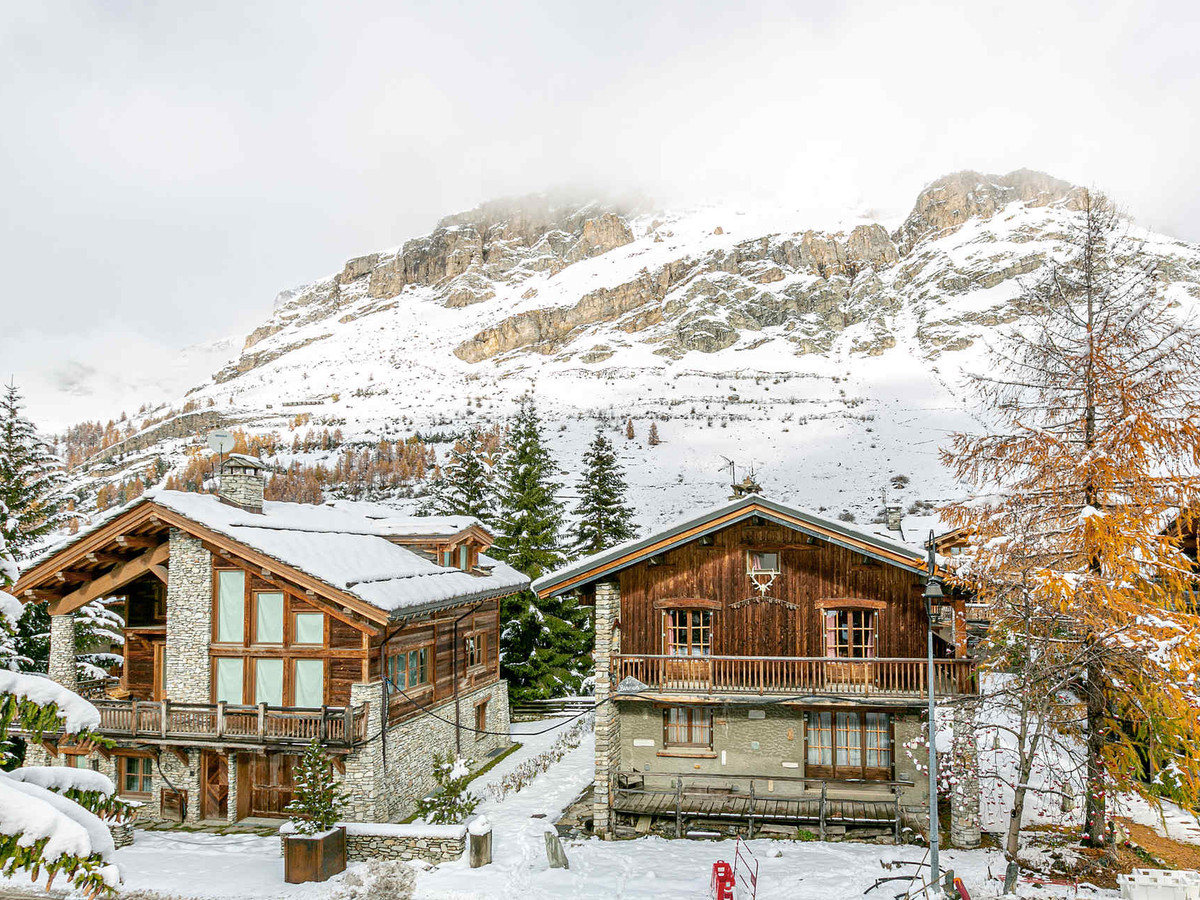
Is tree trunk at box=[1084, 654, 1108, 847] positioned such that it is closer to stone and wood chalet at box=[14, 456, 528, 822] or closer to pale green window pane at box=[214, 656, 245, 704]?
stone and wood chalet at box=[14, 456, 528, 822]

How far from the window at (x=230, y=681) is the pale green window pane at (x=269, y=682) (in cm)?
43

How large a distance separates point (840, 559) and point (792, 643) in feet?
8.02

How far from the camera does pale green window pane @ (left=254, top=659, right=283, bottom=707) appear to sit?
67.5 feet

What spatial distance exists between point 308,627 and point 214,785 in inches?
191

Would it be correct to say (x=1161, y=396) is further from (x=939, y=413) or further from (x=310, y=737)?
(x=939, y=413)

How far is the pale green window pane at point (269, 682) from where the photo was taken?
20562 mm

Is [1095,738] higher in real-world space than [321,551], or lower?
lower

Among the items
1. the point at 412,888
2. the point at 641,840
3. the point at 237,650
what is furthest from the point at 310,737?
the point at 641,840

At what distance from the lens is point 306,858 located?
16.5 metres

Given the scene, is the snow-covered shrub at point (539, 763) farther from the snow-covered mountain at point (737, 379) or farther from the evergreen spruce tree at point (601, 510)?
the snow-covered mountain at point (737, 379)

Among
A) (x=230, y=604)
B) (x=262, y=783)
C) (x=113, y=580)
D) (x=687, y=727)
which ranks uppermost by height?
(x=113, y=580)

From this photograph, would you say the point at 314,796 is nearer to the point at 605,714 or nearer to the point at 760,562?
the point at 605,714

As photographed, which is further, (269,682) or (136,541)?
(136,541)

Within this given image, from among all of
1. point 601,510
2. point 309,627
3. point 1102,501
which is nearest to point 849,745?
point 1102,501
